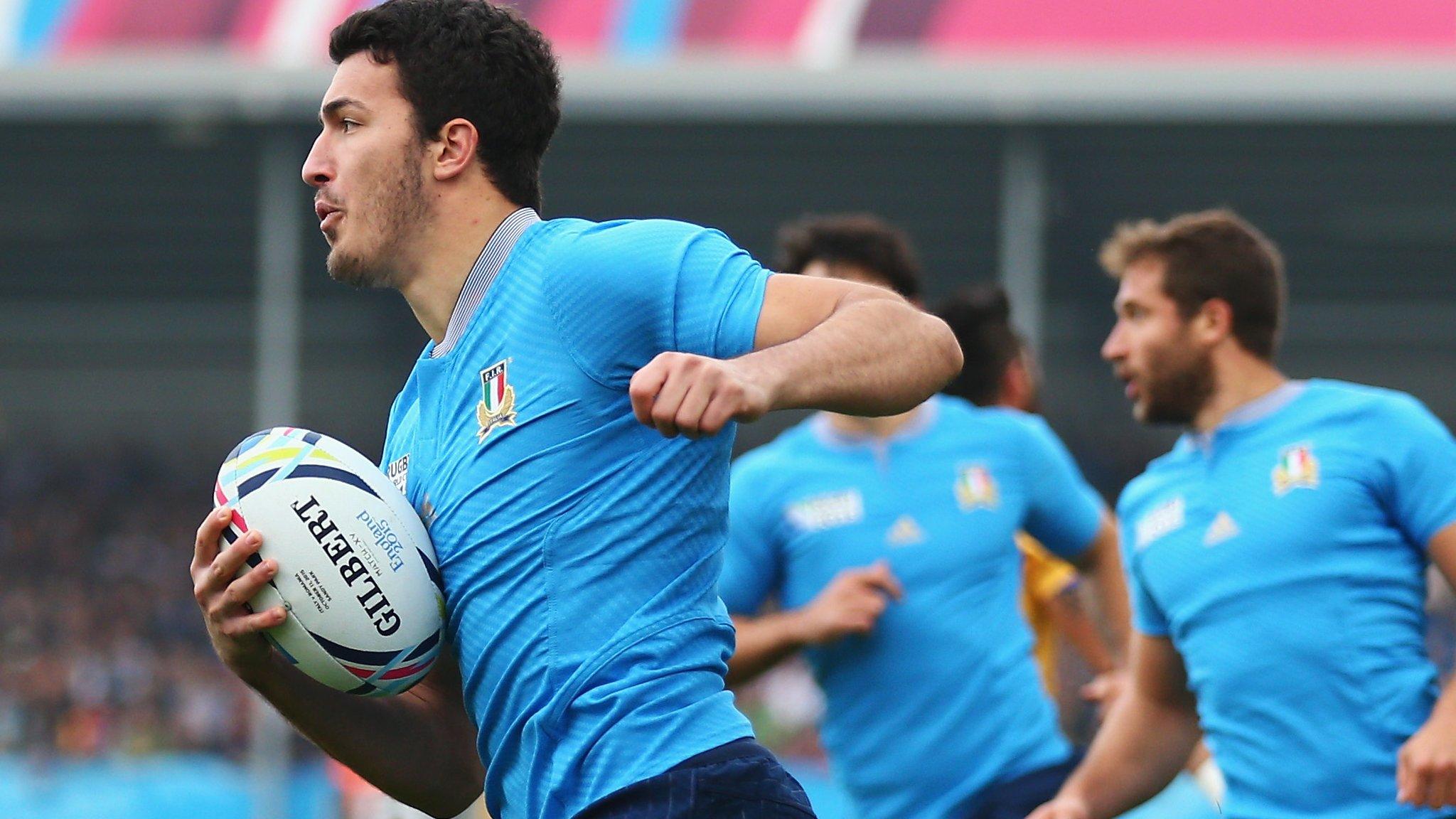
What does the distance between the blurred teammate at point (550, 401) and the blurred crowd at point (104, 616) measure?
14.4m

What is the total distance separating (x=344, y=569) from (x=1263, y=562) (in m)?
2.17

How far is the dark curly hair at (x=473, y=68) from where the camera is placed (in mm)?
3139

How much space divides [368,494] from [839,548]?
230cm

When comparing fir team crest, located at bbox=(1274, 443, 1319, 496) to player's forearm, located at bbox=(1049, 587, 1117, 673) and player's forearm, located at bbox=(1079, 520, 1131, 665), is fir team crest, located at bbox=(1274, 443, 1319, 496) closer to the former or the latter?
player's forearm, located at bbox=(1079, 520, 1131, 665)

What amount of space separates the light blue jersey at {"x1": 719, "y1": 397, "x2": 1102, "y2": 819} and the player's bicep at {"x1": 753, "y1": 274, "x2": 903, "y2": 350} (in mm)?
2443

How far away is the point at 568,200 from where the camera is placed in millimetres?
20531

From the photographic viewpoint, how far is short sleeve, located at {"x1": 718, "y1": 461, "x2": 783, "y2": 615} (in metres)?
5.28

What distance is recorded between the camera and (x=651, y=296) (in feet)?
9.27

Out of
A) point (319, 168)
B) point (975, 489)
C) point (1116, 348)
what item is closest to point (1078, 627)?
point (975, 489)

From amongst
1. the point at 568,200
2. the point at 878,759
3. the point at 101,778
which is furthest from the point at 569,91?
the point at 878,759

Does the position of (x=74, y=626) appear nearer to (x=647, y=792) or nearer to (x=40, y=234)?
(x=40, y=234)

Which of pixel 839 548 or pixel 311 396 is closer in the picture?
pixel 839 548

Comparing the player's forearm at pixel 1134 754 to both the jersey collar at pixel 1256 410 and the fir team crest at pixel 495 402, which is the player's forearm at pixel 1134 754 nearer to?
the jersey collar at pixel 1256 410

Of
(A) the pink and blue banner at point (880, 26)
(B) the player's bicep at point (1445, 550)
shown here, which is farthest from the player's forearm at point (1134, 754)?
(A) the pink and blue banner at point (880, 26)
